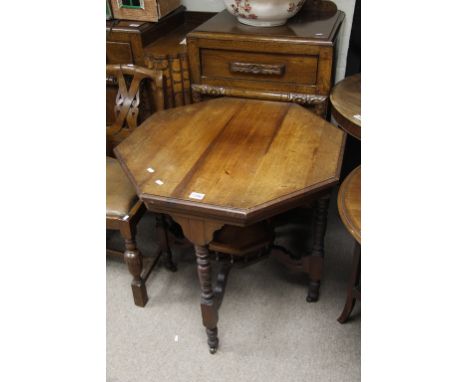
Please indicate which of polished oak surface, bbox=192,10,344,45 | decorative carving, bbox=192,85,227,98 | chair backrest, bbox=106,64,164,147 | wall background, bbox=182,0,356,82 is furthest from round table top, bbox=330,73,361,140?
chair backrest, bbox=106,64,164,147

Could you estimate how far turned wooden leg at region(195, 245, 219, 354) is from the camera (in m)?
1.42

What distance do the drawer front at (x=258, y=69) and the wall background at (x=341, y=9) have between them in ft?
1.81

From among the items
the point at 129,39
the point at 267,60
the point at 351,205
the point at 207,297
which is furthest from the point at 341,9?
the point at 207,297

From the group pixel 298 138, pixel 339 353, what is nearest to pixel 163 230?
pixel 298 138

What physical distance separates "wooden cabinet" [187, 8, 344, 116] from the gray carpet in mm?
843

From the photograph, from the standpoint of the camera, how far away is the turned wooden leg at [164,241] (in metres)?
1.95

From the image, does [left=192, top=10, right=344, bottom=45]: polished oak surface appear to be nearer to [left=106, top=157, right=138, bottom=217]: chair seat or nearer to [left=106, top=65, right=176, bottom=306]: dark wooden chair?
[left=106, top=65, right=176, bottom=306]: dark wooden chair

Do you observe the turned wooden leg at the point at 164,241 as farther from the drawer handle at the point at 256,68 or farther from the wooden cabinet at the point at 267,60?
the drawer handle at the point at 256,68

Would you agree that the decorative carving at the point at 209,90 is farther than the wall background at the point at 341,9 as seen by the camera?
No

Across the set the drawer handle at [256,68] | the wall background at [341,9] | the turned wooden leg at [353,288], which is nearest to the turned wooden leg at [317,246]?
the turned wooden leg at [353,288]

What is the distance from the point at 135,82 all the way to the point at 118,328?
1.11 meters

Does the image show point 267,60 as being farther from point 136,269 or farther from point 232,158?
point 136,269

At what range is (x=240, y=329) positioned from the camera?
1.78m
